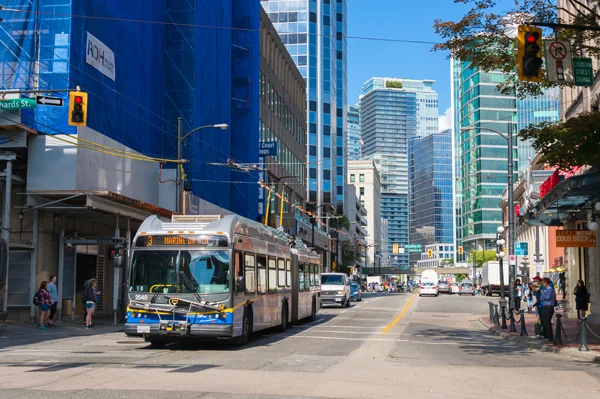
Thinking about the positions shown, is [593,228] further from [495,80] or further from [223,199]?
[495,80]

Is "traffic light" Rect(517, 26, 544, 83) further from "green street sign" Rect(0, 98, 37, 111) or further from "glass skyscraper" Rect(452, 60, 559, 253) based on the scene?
"glass skyscraper" Rect(452, 60, 559, 253)

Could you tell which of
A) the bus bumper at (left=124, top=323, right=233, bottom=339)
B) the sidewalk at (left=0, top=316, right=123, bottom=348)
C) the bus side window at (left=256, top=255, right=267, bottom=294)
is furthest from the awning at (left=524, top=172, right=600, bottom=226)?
the sidewalk at (left=0, top=316, right=123, bottom=348)

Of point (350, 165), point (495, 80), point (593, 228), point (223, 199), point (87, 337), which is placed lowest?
point (87, 337)

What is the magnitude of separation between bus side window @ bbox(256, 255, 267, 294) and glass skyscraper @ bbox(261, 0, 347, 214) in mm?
83067

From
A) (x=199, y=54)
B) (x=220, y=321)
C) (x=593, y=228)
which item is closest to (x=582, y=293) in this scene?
(x=593, y=228)

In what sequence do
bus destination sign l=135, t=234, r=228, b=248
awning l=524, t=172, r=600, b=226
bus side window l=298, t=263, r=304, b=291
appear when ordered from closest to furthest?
bus destination sign l=135, t=234, r=228, b=248, awning l=524, t=172, r=600, b=226, bus side window l=298, t=263, r=304, b=291

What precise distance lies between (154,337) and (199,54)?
2533 cm

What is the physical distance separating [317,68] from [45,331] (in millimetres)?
90611

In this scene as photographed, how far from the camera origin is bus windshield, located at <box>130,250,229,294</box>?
55.3ft

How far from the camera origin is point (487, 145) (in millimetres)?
150750

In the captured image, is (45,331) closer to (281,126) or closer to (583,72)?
(583,72)

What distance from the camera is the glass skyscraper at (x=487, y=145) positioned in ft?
480

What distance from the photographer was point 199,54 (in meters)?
39.9

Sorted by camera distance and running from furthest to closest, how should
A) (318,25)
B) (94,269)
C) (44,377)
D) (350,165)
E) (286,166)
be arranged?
(350,165) < (318,25) < (286,166) < (94,269) < (44,377)
